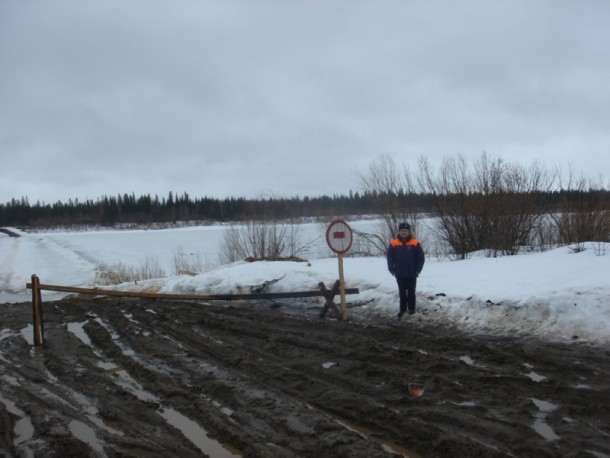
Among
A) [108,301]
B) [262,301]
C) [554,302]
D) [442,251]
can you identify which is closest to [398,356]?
[554,302]

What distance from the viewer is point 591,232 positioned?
52.4ft

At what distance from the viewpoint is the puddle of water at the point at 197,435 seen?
3960mm

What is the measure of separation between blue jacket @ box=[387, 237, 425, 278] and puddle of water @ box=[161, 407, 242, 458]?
18.6ft

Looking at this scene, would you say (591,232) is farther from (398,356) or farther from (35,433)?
(35,433)

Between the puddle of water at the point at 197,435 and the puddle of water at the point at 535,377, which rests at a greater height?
the puddle of water at the point at 535,377

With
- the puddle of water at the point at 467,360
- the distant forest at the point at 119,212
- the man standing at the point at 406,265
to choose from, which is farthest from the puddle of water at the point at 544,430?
the distant forest at the point at 119,212

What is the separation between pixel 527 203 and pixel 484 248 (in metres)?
2.26

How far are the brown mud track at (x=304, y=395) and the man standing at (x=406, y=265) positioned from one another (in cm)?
81

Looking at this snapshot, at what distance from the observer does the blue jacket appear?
30.6 ft

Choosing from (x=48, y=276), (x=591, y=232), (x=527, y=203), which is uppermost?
(x=527, y=203)

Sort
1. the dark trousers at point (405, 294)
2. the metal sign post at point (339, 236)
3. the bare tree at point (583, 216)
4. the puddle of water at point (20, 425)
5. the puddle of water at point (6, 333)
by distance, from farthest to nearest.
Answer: the bare tree at point (583, 216) < the metal sign post at point (339, 236) < the dark trousers at point (405, 294) < the puddle of water at point (6, 333) < the puddle of water at point (20, 425)

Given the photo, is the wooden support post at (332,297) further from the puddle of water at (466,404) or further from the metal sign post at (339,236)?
the puddle of water at (466,404)

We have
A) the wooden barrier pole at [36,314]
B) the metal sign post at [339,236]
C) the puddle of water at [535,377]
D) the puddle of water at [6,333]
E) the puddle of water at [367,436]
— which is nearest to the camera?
the puddle of water at [367,436]

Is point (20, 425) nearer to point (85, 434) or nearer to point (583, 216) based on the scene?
point (85, 434)
